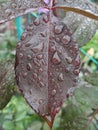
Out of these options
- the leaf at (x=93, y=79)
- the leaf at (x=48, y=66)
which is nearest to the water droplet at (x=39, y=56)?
the leaf at (x=48, y=66)

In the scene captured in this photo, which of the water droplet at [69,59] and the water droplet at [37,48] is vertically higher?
the water droplet at [37,48]

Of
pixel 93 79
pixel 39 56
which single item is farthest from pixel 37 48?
pixel 93 79

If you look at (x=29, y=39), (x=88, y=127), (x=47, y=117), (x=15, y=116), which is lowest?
(x=15, y=116)

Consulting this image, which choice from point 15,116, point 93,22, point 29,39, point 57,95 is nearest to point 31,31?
point 29,39

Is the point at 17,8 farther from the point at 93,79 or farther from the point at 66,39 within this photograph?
the point at 93,79

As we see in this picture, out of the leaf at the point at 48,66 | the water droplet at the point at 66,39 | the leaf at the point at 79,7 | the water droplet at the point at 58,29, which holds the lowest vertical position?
the leaf at the point at 48,66

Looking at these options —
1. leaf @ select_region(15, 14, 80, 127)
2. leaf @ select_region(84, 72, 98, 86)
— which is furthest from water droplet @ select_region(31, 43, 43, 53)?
leaf @ select_region(84, 72, 98, 86)

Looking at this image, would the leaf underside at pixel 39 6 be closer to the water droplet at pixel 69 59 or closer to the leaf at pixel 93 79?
the water droplet at pixel 69 59

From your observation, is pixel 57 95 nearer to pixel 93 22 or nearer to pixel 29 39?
pixel 29 39
